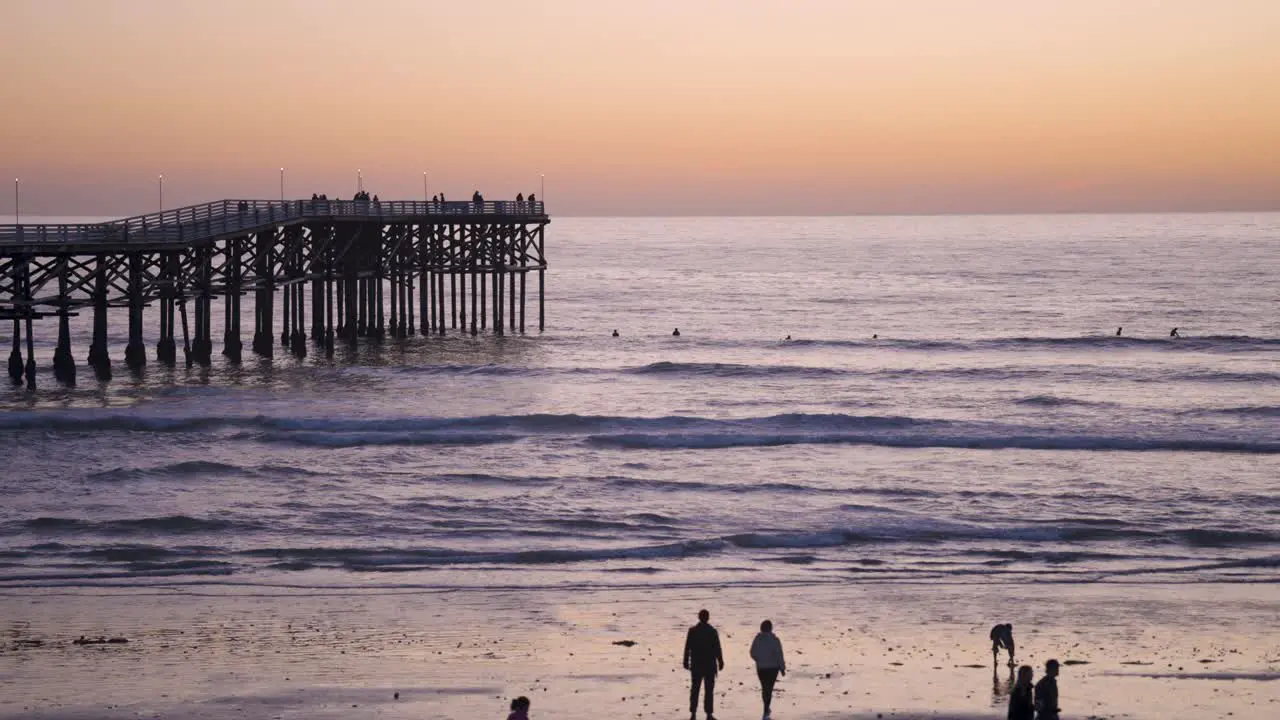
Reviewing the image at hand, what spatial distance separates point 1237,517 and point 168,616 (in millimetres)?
19164

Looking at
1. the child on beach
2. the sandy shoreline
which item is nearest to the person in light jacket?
the sandy shoreline

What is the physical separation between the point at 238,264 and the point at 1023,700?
38.4 metres

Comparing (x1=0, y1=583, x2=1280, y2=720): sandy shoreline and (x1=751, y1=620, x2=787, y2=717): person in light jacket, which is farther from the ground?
(x1=751, y1=620, x2=787, y2=717): person in light jacket

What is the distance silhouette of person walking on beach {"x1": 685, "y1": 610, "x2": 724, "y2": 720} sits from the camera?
50.6 ft

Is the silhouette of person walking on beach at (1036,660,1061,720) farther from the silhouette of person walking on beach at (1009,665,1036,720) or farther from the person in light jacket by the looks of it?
the person in light jacket

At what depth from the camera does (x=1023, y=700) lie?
14438 mm

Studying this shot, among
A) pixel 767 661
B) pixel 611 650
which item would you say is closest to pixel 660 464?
pixel 611 650

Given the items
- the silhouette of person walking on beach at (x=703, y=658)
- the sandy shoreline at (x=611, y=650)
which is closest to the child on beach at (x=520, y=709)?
the sandy shoreline at (x=611, y=650)

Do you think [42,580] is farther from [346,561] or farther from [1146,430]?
[1146,430]

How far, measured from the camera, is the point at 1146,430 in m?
39.4

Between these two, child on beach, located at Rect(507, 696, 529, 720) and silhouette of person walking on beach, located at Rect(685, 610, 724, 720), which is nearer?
child on beach, located at Rect(507, 696, 529, 720)

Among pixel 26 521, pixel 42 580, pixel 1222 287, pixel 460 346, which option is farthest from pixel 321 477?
pixel 1222 287

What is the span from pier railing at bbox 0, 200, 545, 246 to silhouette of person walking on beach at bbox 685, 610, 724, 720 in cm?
2684

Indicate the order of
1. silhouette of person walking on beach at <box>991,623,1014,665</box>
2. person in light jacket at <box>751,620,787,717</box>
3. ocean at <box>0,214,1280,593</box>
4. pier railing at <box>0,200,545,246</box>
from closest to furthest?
1. person in light jacket at <box>751,620,787,717</box>
2. silhouette of person walking on beach at <box>991,623,1014,665</box>
3. ocean at <box>0,214,1280,593</box>
4. pier railing at <box>0,200,545,246</box>
